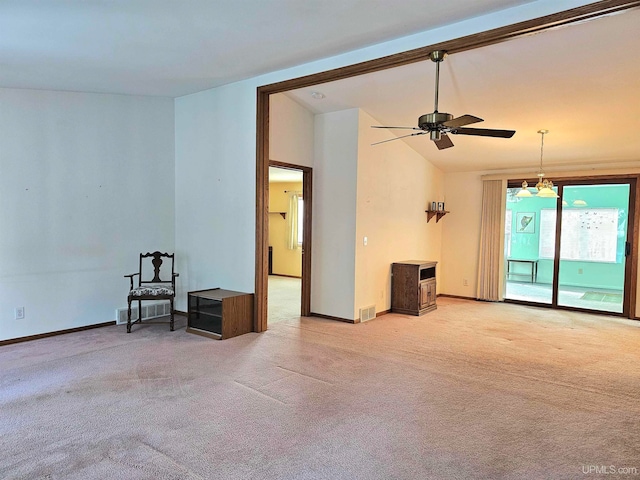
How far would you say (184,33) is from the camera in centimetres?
330

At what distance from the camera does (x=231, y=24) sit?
10.5 ft

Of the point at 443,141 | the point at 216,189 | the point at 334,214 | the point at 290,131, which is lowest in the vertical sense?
the point at 334,214

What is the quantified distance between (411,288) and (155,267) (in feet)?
11.5

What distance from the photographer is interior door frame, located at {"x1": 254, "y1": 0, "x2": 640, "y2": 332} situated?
9.65 ft

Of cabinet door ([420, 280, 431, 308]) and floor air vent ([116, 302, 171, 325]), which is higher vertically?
cabinet door ([420, 280, 431, 308])

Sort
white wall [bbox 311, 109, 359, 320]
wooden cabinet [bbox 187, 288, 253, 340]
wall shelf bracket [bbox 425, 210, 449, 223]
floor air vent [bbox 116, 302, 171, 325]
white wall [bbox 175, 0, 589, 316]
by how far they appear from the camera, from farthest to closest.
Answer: wall shelf bracket [bbox 425, 210, 449, 223]
white wall [bbox 311, 109, 359, 320]
floor air vent [bbox 116, 302, 171, 325]
white wall [bbox 175, 0, 589, 316]
wooden cabinet [bbox 187, 288, 253, 340]

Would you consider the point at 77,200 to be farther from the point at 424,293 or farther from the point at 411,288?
the point at 424,293

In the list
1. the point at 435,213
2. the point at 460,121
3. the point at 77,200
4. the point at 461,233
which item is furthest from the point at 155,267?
the point at 461,233

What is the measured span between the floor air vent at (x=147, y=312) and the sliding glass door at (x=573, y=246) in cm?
556

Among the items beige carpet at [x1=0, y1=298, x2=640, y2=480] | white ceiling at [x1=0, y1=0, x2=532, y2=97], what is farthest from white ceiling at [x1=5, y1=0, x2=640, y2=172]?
beige carpet at [x1=0, y1=298, x2=640, y2=480]

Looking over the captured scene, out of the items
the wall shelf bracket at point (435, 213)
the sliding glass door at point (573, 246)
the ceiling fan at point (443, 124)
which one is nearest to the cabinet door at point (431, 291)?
the wall shelf bracket at point (435, 213)

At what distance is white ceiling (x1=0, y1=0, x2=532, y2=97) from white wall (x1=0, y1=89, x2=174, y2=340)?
0.47 meters

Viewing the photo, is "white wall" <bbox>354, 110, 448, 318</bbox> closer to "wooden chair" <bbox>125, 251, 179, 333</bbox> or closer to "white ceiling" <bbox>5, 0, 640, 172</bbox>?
"white ceiling" <bbox>5, 0, 640, 172</bbox>

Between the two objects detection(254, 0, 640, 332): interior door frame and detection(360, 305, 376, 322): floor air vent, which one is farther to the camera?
detection(360, 305, 376, 322): floor air vent
